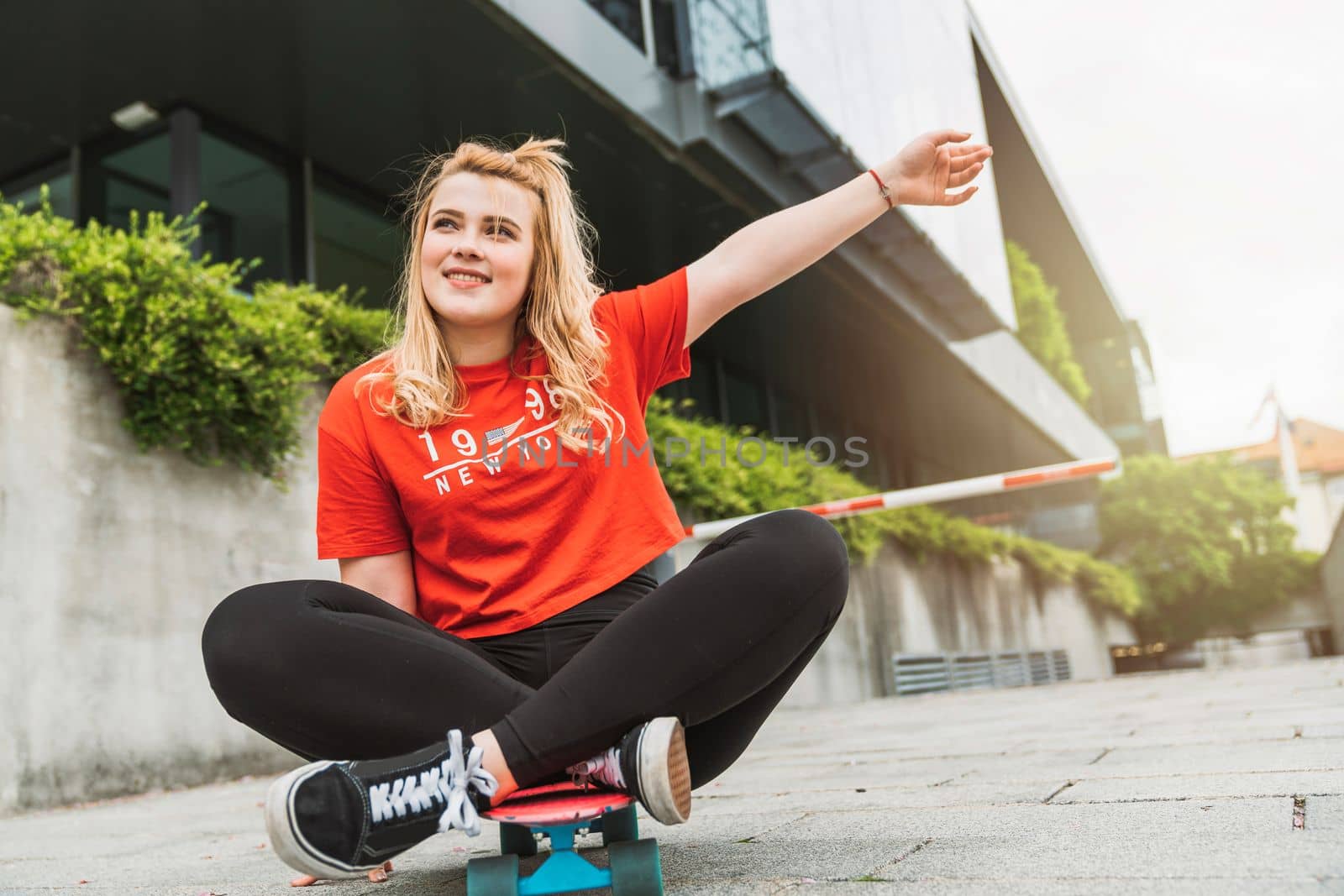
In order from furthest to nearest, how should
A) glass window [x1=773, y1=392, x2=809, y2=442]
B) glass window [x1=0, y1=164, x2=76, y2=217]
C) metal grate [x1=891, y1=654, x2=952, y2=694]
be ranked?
glass window [x1=773, y1=392, x2=809, y2=442]
metal grate [x1=891, y1=654, x2=952, y2=694]
glass window [x1=0, y1=164, x2=76, y2=217]

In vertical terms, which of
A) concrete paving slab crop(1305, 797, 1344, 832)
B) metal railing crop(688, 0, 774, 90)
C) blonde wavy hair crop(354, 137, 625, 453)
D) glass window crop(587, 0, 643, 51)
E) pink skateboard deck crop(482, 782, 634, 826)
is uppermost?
glass window crop(587, 0, 643, 51)

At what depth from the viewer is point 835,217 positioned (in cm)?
197

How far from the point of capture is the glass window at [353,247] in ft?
27.3

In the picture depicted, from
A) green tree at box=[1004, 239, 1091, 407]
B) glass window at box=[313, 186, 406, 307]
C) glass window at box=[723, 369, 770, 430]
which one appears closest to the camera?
glass window at box=[313, 186, 406, 307]

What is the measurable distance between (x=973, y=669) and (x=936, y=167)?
1225cm

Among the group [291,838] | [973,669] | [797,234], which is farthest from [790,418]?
[291,838]

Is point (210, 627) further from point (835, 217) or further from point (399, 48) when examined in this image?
point (399, 48)

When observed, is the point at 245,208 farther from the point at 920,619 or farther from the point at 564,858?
the point at 920,619

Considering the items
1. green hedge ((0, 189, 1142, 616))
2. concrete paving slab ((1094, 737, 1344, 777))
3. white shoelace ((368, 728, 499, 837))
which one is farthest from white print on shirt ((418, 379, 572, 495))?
green hedge ((0, 189, 1142, 616))

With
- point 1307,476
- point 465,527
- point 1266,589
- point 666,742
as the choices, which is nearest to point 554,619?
point 465,527

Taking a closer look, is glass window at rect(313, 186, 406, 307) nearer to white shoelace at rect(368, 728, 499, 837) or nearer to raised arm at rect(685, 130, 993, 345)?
raised arm at rect(685, 130, 993, 345)

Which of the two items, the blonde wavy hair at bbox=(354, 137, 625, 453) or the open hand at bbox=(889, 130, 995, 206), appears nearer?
the blonde wavy hair at bbox=(354, 137, 625, 453)

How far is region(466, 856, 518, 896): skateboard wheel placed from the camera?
4.73ft

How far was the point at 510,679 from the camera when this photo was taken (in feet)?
5.10
